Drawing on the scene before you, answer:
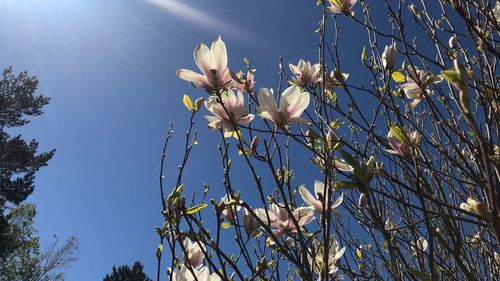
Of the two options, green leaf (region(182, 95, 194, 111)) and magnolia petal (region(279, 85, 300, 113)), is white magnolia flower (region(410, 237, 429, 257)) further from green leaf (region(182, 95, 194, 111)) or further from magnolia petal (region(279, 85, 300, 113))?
green leaf (region(182, 95, 194, 111))

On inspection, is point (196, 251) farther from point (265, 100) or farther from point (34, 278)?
point (34, 278)

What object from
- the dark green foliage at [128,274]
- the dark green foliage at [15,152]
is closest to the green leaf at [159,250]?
the dark green foliage at [15,152]

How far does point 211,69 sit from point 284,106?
26cm


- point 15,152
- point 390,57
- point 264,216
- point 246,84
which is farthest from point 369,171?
point 15,152

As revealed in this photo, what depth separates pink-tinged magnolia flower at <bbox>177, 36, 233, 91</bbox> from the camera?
4.31ft

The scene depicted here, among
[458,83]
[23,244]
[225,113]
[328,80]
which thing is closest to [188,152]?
[225,113]

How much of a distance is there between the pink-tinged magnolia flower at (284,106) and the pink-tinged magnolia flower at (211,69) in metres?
0.13

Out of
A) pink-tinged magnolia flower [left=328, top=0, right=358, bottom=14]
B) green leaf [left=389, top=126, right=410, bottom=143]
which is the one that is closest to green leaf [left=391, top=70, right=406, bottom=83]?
pink-tinged magnolia flower [left=328, top=0, right=358, bottom=14]

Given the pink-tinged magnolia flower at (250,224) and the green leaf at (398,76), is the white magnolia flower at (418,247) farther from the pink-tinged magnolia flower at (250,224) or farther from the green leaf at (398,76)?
the green leaf at (398,76)

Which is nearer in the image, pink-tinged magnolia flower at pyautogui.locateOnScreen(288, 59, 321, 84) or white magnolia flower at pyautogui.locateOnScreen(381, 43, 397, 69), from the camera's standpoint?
white magnolia flower at pyautogui.locateOnScreen(381, 43, 397, 69)

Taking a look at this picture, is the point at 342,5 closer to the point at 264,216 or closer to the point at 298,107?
the point at 298,107

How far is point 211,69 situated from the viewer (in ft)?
4.33

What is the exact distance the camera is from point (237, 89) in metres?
1.49

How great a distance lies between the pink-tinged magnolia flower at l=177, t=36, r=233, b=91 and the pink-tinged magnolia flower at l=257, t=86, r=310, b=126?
13cm
